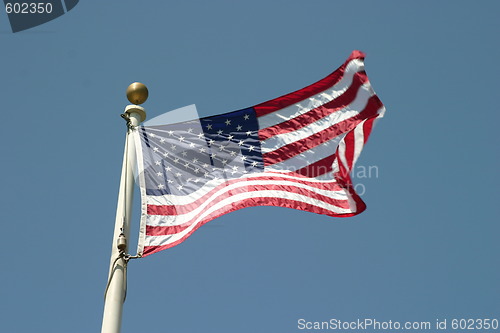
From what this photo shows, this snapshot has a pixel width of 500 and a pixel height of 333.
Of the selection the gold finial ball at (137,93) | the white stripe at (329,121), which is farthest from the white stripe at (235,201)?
the gold finial ball at (137,93)

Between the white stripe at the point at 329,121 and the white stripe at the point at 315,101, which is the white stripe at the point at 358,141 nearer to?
the white stripe at the point at 329,121

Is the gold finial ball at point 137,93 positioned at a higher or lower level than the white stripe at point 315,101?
lower

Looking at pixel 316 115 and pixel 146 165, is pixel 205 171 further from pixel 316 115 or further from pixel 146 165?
pixel 316 115

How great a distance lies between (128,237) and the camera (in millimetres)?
10797

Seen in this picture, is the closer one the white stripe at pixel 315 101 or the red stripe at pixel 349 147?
the red stripe at pixel 349 147

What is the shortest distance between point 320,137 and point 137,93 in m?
3.41

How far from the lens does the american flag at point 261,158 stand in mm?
12031

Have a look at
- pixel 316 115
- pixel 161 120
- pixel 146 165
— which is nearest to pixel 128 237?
pixel 146 165

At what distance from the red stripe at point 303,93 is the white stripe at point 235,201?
1.70 metres

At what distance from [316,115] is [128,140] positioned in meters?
3.73

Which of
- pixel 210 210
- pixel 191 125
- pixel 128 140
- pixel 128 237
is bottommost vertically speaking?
pixel 128 237

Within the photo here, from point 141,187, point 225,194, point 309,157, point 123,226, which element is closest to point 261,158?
point 309,157

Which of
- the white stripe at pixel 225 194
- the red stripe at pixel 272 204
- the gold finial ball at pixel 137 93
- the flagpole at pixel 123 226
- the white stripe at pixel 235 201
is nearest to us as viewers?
the flagpole at pixel 123 226

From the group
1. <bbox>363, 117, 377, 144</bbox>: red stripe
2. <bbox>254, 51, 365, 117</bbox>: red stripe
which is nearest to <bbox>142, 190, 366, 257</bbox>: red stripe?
<bbox>363, 117, 377, 144</bbox>: red stripe
